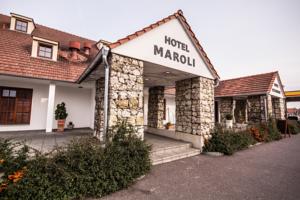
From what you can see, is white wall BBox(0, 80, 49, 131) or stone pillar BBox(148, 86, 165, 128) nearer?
white wall BBox(0, 80, 49, 131)

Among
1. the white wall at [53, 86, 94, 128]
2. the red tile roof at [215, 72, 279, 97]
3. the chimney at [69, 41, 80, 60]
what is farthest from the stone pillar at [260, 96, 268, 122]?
the chimney at [69, 41, 80, 60]

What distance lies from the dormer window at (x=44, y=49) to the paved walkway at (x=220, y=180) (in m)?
8.44

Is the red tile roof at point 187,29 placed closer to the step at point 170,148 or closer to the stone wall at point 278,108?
the step at point 170,148

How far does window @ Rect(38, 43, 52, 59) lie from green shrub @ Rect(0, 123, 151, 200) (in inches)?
267

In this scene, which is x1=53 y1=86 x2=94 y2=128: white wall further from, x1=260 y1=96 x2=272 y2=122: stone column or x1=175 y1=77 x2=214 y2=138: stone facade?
x1=260 y1=96 x2=272 y2=122: stone column

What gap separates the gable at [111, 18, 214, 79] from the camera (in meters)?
4.58

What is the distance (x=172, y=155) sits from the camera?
520cm

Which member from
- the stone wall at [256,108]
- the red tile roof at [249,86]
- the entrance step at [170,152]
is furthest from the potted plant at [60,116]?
the stone wall at [256,108]

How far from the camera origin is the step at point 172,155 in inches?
188

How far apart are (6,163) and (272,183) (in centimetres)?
627

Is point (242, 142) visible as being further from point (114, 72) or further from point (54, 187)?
point (54, 187)

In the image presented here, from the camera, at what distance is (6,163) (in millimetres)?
2811

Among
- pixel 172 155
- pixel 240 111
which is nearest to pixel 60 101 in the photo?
pixel 172 155

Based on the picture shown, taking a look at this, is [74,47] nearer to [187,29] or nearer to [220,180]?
A: [187,29]
